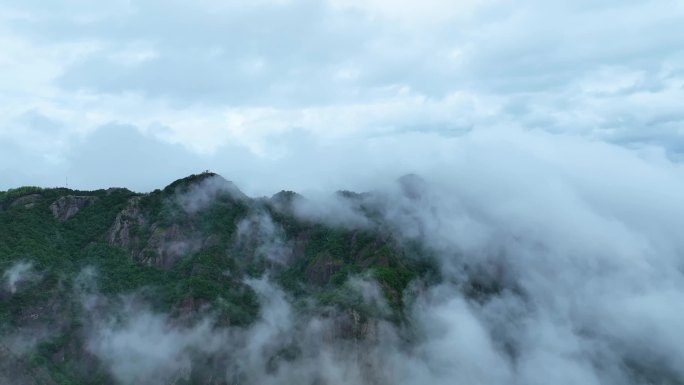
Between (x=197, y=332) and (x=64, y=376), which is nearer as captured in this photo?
(x=64, y=376)

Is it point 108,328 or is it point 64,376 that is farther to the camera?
point 108,328

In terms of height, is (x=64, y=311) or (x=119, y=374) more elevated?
(x=64, y=311)

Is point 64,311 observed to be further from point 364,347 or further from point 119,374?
point 364,347

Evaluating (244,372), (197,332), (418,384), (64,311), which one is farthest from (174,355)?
(418,384)

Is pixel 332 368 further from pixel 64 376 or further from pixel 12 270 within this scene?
pixel 12 270

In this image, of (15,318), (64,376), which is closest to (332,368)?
(64,376)

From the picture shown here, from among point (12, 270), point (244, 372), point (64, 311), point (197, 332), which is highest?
point (12, 270)

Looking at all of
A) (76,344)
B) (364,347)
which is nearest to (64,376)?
(76,344)

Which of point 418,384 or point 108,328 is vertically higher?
point 108,328

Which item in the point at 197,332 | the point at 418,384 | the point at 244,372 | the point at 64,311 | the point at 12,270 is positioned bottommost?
the point at 418,384
